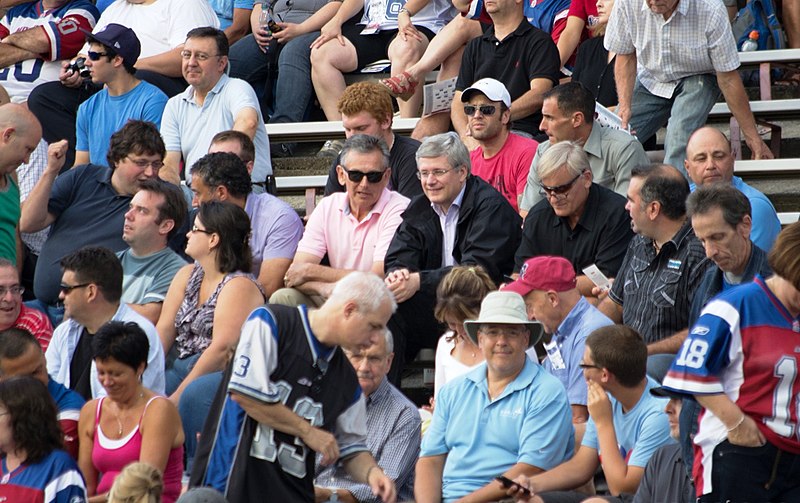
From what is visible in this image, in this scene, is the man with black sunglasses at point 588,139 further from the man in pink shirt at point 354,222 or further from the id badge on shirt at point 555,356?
the id badge on shirt at point 555,356

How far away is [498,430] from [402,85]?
3.98m

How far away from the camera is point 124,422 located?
18.6 ft

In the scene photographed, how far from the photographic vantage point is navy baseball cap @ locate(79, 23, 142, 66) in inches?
353

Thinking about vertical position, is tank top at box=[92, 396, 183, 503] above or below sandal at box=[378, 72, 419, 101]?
above

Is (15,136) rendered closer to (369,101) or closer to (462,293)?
(369,101)

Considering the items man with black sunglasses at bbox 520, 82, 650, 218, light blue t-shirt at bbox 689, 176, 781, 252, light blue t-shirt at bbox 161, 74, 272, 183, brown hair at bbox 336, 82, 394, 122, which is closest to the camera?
light blue t-shirt at bbox 161, 74, 272, 183

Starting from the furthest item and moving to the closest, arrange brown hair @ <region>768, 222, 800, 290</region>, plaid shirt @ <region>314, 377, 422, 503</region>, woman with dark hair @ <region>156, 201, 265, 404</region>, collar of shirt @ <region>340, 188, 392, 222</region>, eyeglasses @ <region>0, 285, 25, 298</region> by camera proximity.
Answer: collar of shirt @ <region>340, 188, 392, 222</region>, eyeglasses @ <region>0, 285, 25, 298</region>, woman with dark hair @ <region>156, 201, 265, 404</region>, plaid shirt @ <region>314, 377, 422, 503</region>, brown hair @ <region>768, 222, 800, 290</region>

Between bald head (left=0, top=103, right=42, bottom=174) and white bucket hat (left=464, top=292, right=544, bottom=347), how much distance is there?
325 centimetres

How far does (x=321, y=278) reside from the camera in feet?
23.8

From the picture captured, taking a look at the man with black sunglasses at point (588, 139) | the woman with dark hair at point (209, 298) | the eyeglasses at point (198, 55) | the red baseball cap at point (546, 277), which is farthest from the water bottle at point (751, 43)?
the woman with dark hair at point (209, 298)

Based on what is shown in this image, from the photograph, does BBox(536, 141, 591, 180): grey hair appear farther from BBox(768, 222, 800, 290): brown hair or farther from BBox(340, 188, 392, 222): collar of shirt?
BBox(768, 222, 800, 290): brown hair

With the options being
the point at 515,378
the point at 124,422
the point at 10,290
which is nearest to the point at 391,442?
the point at 515,378

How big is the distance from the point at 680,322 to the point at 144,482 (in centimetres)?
272

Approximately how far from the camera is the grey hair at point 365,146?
739cm
